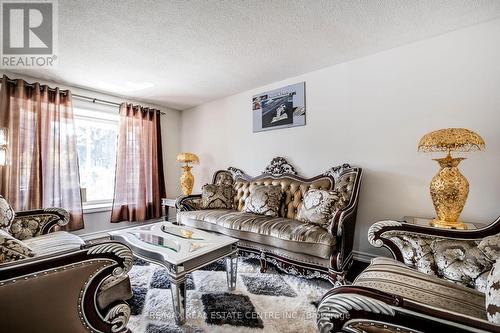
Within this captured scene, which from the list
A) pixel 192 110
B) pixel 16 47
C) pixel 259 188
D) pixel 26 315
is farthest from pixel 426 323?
pixel 192 110

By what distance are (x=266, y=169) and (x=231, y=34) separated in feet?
5.89

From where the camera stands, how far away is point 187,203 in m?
3.17

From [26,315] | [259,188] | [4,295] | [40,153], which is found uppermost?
[40,153]

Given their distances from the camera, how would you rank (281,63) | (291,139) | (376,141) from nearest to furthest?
(376,141) < (281,63) < (291,139)

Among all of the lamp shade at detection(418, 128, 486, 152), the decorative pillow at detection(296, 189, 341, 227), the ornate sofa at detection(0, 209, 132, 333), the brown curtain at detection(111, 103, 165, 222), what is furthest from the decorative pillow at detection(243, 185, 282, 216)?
the brown curtain at detection(111, 103, 165, 222)

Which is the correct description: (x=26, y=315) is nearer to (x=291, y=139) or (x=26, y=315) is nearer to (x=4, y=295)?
(x=4, y=295)

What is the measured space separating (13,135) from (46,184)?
0.67 m

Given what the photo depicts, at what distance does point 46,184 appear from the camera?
2889 millimetres

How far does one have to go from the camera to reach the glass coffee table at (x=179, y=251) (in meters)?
1.48

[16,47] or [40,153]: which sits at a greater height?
[16,47]

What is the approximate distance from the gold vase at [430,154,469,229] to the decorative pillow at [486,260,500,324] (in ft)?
3.31

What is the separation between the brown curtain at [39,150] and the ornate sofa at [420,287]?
3.51m

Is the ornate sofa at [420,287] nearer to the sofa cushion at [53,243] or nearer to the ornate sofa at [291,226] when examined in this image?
the ornate sofa at [291,226]

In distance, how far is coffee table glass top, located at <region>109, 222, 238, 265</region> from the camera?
5.27 feet
